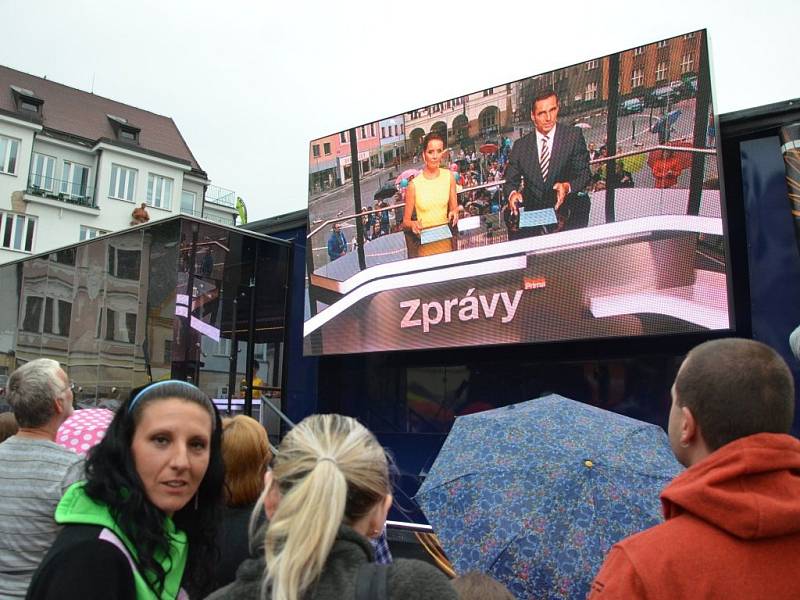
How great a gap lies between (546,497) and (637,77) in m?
6.50

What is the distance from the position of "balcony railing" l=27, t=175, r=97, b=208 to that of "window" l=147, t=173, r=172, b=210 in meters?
2.57

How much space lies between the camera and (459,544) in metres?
2.85

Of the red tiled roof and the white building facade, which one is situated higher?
the red tiled roof

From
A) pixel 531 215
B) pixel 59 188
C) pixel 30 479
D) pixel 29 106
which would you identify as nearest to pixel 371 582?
pixel 30 479

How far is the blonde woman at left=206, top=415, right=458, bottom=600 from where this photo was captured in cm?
126

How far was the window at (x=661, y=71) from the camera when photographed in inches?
309

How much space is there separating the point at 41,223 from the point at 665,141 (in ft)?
91.6

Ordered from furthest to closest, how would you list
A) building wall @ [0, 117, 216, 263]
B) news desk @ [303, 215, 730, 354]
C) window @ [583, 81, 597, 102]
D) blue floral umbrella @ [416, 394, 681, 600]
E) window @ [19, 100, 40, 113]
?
window @ [19, 100, 40, 113], building wall @ [0, 117, 216, 263], window @ [583, 81, 597, 102], news desk @ [303, 215, 730, 354], blue floral umbrella @ [416, 394, 681, 600]

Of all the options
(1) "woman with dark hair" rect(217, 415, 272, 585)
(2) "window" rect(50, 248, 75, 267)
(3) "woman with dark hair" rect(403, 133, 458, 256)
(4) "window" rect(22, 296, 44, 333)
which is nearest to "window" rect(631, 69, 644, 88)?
→ (3) "woman with dark hair" rect(403, 133, 458, 256)

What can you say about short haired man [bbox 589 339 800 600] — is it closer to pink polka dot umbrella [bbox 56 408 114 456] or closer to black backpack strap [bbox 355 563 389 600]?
black backpack strap [bbox 355 563 389 600]

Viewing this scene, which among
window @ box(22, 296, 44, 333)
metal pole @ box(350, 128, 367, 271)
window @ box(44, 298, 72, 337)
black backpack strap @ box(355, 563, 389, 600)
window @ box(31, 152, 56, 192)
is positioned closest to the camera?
black backpack strap @ box(355, 563, 389, 600)

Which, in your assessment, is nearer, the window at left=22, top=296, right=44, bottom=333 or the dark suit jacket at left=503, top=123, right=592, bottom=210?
the dark suit jacket at left=503, top=123, right=592, bottom=210

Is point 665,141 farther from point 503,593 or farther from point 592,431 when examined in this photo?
point 503,593

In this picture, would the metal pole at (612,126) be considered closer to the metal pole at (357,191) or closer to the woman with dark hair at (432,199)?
the woman with dark hair at (432,199)
